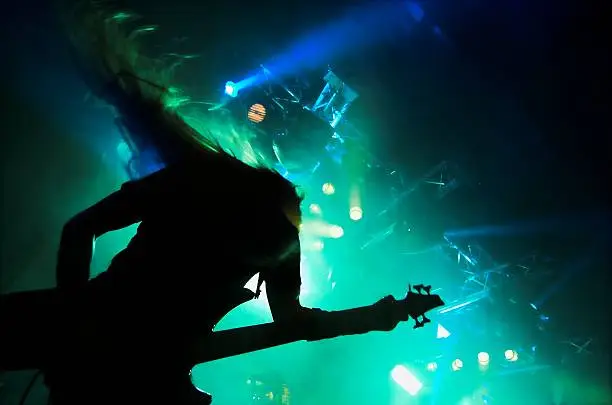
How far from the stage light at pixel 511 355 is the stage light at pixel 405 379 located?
2894 mm

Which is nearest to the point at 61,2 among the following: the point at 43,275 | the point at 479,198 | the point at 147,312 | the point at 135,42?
the point at 135,42

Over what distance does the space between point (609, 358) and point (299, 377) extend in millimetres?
9630

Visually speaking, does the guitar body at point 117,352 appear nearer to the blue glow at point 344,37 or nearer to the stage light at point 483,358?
the blue glow at point 344,37

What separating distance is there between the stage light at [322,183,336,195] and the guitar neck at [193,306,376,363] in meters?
6.49

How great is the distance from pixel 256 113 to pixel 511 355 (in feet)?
35.2

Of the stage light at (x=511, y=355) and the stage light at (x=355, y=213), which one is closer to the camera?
the stage light at (x=355, y=213)

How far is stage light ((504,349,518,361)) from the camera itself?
11.3 m

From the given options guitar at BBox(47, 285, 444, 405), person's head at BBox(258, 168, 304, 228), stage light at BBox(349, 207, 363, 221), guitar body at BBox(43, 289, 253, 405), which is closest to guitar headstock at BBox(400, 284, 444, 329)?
guitar at BBox(47, 285, 444, 405)

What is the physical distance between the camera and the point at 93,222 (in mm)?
1446

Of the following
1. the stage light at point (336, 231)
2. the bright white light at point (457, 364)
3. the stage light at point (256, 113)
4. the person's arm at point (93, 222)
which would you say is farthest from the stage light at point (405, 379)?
the person's arm at point (93, 222)

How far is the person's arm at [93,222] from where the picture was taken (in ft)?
4.51

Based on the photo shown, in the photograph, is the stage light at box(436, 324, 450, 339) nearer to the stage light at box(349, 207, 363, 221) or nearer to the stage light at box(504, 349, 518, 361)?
the stage light at box(504, 349, 518, 361)

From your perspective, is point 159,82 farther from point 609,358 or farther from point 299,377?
point 609,358

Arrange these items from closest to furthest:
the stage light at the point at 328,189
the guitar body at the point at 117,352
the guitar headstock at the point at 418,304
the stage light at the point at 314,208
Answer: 1. the guitar body at the point at 117,352
2. the guitar headstock at the point at 418,304
3. the stage light at the point at 328,189
4. the stage light at the point at 314,208
